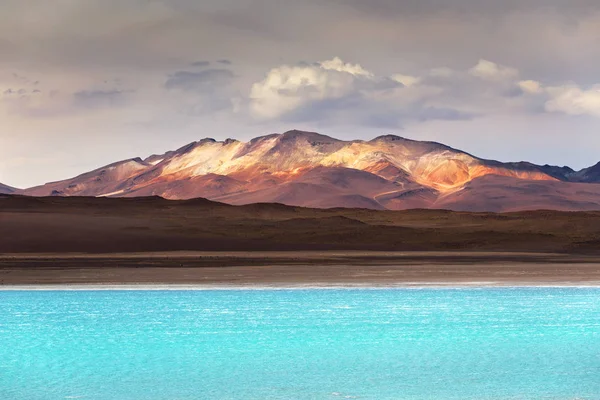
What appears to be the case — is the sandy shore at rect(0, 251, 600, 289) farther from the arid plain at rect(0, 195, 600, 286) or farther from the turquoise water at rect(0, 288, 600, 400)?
the turquoise water at rect(0, 288, 600, 400)

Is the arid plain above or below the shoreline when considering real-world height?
above

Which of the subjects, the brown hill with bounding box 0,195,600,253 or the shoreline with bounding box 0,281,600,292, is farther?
the brown hill with bounding box 0,195,600,253

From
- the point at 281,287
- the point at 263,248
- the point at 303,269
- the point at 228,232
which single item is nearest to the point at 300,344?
the point at 281,287

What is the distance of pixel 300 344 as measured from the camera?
813 inches

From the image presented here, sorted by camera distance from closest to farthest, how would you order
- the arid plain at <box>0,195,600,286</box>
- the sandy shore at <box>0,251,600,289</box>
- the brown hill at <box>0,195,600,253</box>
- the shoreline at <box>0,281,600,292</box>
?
the shoreline at <box>0,281,600,292</box>
the sandy shore at <box>0,251,600,289</box>
the arid plain at <box>0,195,600,286</box>
the brown hill at <box>0,195,600,253</box>

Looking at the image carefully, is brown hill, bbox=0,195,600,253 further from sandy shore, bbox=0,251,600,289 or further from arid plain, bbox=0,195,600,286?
sandy shore, bbox=0,251,600,289

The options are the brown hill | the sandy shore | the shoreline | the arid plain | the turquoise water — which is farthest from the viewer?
the brown hill

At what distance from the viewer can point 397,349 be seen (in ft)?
65.1

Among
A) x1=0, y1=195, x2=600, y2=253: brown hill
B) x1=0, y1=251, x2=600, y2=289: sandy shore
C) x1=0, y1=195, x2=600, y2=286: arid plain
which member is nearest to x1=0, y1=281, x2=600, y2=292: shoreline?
x1=0, y1=251, x2=600, y2=289: sandy shore

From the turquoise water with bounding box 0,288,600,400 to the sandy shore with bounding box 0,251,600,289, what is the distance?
3.47m

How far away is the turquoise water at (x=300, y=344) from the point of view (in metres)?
15.8

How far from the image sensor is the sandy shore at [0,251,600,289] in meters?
34.8

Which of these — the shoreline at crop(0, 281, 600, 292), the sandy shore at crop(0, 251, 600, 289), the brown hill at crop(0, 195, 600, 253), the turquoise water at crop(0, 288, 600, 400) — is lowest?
the turquoise water at crop(0, 288, 600, 400)

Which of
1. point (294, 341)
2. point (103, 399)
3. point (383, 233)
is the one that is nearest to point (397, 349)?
point (294, 341)
